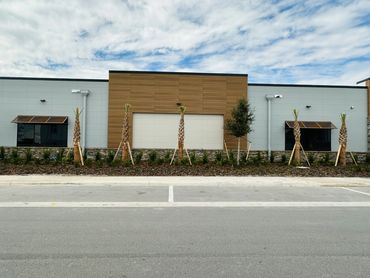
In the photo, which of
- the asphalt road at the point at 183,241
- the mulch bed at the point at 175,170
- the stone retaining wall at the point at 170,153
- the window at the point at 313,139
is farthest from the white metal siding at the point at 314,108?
the asphalt road at the point at 183,241

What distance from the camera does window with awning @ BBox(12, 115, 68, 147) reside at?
22766mm

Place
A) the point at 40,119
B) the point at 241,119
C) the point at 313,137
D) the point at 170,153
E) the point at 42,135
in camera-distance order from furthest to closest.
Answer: the point at 313,137 < the point at 42,135 < the point at 40,119 < the point at 170,153 < the point at 241,119

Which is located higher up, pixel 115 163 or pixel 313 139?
pixel 313 139

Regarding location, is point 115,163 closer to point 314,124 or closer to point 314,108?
point 314,124

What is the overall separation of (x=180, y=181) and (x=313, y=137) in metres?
14.3

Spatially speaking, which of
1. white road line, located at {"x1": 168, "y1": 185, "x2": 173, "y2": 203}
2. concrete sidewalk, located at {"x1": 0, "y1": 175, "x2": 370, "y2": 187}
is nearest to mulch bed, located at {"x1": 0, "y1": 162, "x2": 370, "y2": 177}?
concrete sidewalk, located at {"x1": 0, "y1": 175, "x2": 370, "y2": 187}

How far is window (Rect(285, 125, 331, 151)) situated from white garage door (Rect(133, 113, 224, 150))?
5097 millimetres

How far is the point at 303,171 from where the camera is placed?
1656cm

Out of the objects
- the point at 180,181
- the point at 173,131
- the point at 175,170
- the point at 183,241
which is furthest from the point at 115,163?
the point at 183,241

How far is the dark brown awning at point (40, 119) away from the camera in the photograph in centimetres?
2222

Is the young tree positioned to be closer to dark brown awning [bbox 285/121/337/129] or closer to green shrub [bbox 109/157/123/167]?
dark brown awning [bbox 285/121/337/129]

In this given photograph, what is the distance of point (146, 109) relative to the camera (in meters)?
23.1

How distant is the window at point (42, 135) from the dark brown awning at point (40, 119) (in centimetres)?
52

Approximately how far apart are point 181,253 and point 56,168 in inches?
510
